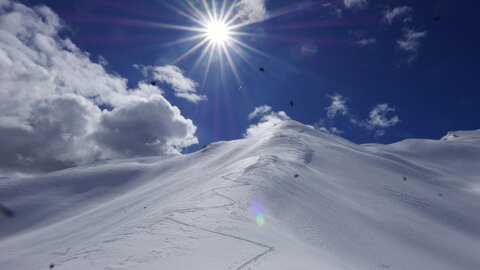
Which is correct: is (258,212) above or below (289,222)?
above

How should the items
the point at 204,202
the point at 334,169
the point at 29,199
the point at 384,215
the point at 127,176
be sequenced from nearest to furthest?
1. the point at 204,202
2. the point at 384,215
3. the point at 334,169
4. the point at 29,199
5. the point at 127,176

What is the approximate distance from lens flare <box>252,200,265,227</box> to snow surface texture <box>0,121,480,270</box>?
0.07m

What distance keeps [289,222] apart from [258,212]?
5.40 ft

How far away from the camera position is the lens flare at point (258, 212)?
11.6 m

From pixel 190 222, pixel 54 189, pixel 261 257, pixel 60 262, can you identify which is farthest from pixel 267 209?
pixel 54 189

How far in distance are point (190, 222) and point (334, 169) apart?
78.8 feet

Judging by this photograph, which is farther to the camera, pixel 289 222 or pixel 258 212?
pixel 289 222

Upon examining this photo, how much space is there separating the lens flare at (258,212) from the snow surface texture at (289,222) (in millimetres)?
68

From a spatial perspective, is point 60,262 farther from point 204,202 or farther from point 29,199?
point 29,199

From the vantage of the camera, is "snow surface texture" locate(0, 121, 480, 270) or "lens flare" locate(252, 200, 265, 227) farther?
"lens flare" locate(252, 200, 265, 227)

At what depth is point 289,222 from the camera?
13430mm

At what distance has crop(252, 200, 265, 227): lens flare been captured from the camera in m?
11.6

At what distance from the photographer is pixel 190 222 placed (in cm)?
1059

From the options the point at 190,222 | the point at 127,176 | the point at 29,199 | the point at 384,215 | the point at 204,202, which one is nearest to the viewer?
the point at 190,222
